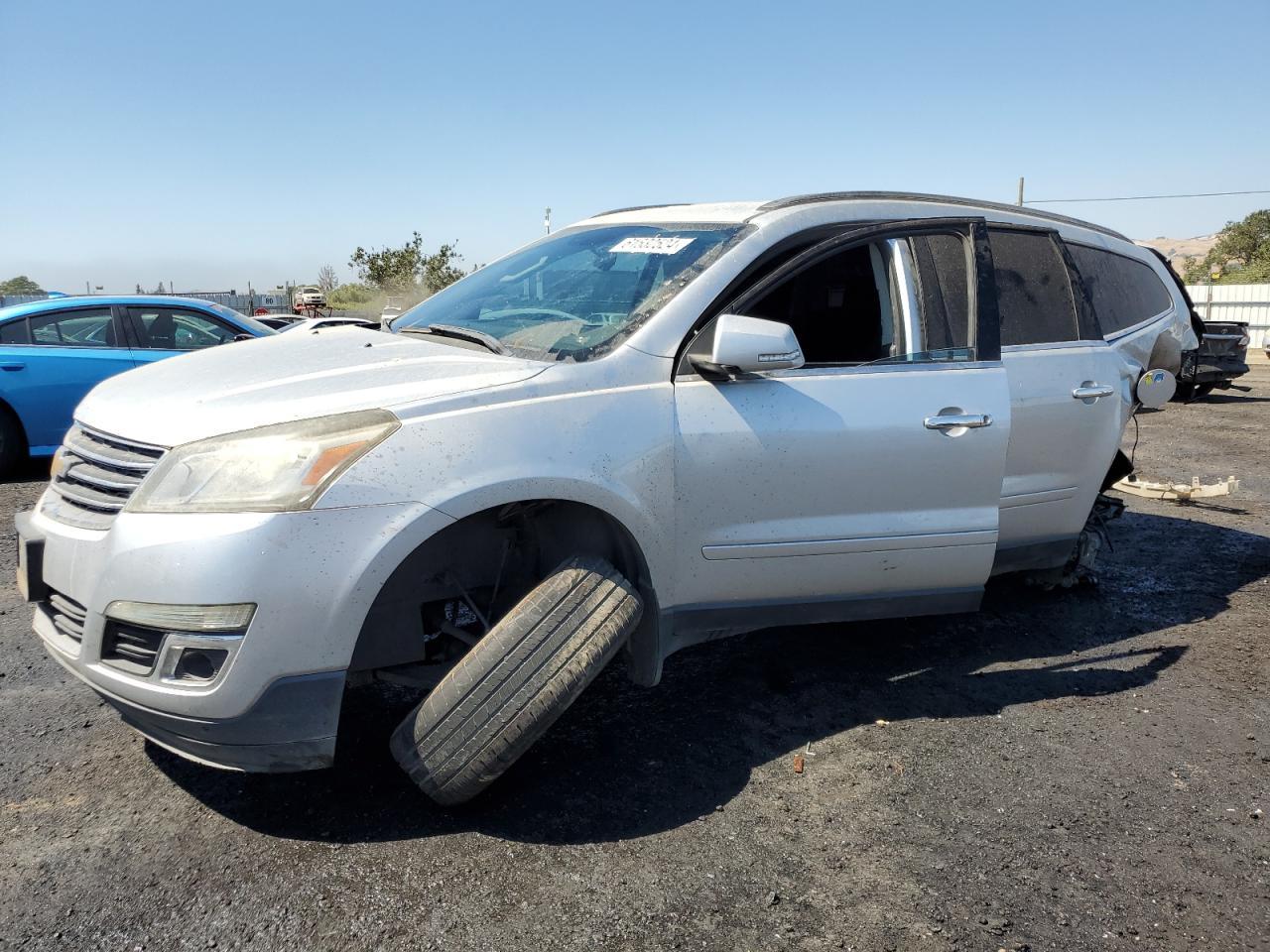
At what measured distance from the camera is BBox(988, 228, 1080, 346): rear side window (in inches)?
155

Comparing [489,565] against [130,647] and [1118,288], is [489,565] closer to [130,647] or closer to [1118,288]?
[130,647]

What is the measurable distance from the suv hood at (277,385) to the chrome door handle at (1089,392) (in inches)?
96.6

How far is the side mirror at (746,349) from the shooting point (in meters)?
2.86

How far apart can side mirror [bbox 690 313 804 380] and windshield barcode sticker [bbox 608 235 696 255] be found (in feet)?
1.69

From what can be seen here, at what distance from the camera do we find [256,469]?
2361 millimetres

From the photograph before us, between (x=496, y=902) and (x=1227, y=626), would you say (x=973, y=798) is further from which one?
(x=1227, y=626)

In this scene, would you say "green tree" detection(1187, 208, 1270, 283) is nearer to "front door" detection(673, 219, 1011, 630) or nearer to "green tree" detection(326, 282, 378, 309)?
"green tree" detection(326, 282, 378, 309)

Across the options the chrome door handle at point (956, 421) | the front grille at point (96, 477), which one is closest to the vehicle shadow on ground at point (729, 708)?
the front grille at point (96, 477)

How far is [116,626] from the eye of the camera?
7.88 feet

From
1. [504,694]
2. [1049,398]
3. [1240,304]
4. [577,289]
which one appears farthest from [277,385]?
[1240,304]

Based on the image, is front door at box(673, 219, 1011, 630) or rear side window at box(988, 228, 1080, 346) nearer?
front door at box(673, 219, 1011, 630)

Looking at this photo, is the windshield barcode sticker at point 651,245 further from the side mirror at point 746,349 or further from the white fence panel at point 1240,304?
the white fence panel at point 1240,304

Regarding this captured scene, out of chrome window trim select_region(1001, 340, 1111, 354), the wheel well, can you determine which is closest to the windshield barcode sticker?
the wheel well

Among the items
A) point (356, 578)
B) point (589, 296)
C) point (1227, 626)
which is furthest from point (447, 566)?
point (1227, 626)
